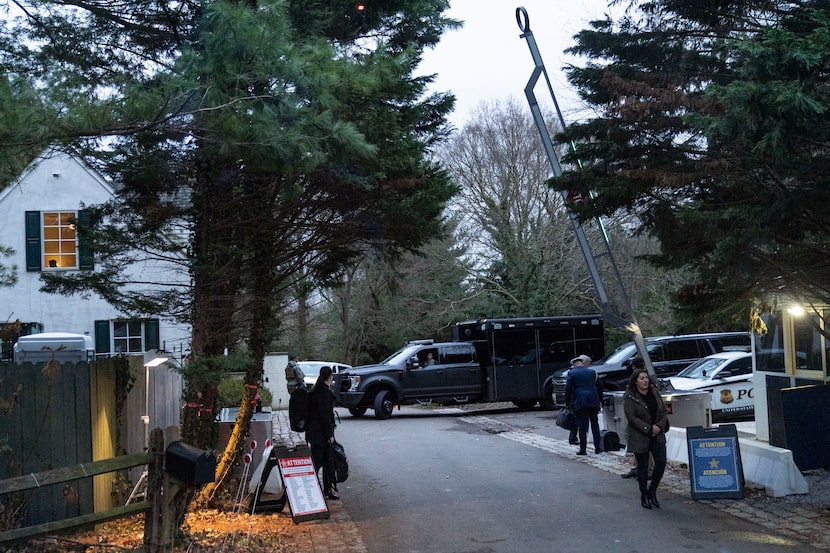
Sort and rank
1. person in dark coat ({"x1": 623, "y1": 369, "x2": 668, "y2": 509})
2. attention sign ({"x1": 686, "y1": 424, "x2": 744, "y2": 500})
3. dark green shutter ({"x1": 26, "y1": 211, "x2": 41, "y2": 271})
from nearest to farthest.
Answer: person in dark coat ({"x1": 623, "y1": 369, "x2": 668, "y2": 509}) → attention sign ({"x1": 686, "y1": 424, "x2": 744, "y2": 500}) → dark green shutter ({"x1": 26, "y1": 211, "x2": 41, "y2": 271})

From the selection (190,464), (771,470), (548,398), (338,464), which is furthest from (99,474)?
(548,398)

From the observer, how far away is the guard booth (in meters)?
11.1

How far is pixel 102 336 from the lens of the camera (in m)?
24.1

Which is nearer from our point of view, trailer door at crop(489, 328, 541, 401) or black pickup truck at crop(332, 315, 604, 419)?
black pickup truck at crop(332, 315, 604, 419)

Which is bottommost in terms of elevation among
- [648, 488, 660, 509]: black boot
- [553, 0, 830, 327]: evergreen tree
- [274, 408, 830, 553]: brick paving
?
[274, 408, 830, 553]: brick paving

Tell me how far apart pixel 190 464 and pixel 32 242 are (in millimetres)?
18626

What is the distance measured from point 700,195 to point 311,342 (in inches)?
1298

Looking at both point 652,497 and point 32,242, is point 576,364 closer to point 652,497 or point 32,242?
point 652,497

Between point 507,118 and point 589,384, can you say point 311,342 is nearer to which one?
point 507,118

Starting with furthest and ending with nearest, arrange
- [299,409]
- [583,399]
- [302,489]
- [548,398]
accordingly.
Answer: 1. [548,398]
2. [583,399]
3. [299,409]
4. [302,489]

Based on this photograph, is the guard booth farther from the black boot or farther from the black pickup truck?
the black pickup truck

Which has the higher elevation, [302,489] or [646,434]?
[646,434]

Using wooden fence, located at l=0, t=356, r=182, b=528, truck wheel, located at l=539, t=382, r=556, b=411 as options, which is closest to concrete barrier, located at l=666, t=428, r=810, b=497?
wooden fence, located at l=0, t=356, r=182, b=528

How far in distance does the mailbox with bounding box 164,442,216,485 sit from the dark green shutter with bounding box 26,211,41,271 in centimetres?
1825
